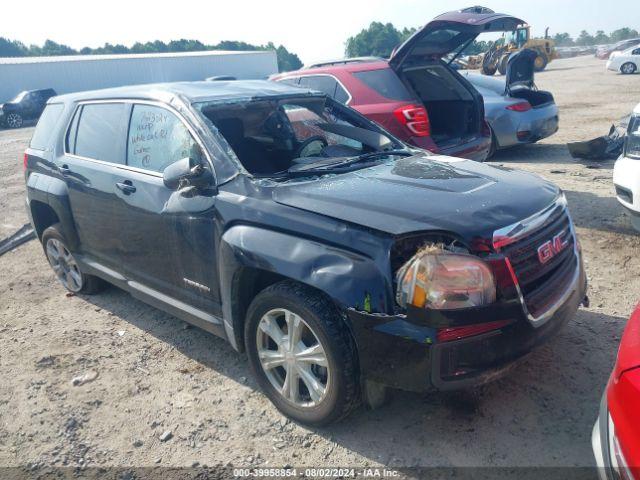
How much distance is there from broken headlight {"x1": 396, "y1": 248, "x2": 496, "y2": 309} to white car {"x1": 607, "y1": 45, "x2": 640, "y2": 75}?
28.3 meters

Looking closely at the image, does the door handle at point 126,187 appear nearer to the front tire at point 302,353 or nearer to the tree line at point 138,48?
the front tire at point 302,353

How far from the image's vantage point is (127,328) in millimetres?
4172

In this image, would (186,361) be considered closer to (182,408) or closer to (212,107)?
(182,408)

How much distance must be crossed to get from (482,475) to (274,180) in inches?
72.7

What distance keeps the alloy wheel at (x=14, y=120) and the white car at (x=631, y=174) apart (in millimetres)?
25276

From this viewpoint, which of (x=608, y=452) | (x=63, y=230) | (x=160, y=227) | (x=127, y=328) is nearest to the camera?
(x=608, y=452)

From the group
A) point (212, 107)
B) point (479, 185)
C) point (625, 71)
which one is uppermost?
point (212, 107)

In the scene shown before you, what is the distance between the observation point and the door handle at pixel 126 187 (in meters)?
3.58

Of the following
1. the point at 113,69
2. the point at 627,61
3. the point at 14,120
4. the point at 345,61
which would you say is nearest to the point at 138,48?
the point at 113,69

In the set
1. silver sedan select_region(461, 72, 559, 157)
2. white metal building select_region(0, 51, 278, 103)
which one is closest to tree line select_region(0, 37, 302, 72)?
white metal building select_region(0, 51, 278, 103)

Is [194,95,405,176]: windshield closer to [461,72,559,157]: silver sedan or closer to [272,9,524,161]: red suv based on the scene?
[272,9,524,161]: red suv

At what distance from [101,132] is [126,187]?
746 mm

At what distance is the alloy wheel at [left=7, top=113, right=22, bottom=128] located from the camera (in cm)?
2336

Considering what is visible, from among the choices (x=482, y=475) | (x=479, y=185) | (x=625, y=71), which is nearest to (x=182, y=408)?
(x=482, y=475)
